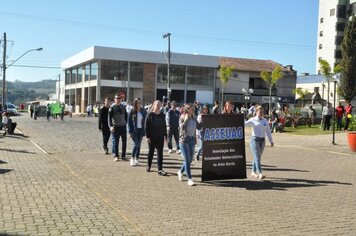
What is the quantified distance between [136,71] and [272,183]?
56420mm

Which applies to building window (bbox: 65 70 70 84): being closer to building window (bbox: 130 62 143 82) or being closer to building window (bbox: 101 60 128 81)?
building window (bbox: 101 60 128 81)

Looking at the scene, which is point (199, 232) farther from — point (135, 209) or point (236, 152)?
point (236, 152)

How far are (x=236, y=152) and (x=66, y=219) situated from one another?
16.0 feet

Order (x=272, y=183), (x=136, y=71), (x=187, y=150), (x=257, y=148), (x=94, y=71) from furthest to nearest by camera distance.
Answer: (x=94, y=71) < (x=136, y=71) < (x=257, y=148) < (x=272, y=183) < (x=187, y=150)

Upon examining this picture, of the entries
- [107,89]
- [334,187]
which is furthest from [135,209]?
[107,89]

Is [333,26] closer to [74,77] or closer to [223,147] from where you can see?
[74,77]

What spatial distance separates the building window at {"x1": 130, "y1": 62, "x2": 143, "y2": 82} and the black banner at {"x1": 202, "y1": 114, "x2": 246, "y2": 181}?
55.3 m

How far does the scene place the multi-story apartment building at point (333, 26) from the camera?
272 ft

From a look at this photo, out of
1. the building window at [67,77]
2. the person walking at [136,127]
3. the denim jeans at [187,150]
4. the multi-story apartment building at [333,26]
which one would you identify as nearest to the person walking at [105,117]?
the person walking at [136,127]

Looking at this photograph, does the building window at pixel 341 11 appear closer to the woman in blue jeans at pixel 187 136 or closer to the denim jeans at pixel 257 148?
the denim jeans at pixel 257 148

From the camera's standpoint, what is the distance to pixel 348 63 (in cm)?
4656

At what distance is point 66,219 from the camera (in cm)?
671

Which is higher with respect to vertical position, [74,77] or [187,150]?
[74,77]

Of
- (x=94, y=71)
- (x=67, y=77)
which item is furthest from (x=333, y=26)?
(x=67, y=77)
